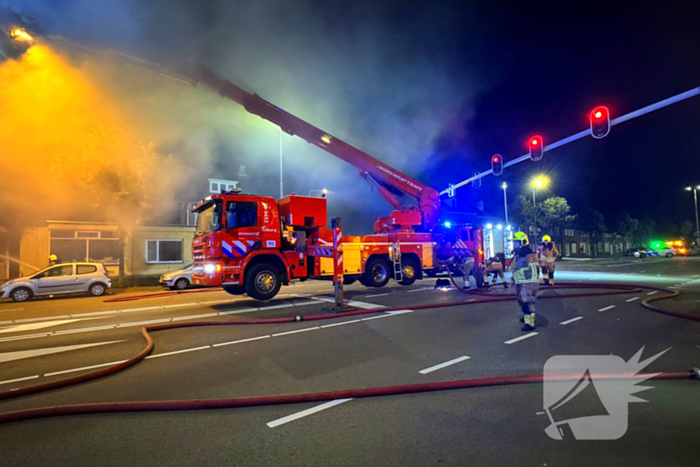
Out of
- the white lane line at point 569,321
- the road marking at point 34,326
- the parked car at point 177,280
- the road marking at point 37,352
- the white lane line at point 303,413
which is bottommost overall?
the white lane line at point 303,413

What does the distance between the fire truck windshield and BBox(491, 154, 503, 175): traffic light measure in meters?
10.3

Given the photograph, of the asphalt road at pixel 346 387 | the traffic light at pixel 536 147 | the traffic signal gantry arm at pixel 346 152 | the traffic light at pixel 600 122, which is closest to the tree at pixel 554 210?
the traffic light at pixel 536 147

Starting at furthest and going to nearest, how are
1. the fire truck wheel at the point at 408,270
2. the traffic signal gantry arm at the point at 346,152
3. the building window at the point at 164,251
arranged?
the building window at the point at 164,251
the fire truck wheel at the point at 408,270
the traffic signal gantry arm at the point at 346,152

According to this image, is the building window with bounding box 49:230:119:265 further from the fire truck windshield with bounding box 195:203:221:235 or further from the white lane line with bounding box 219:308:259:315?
the white lane line with bounding box 219:308:259:315

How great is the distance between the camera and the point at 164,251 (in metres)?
22.0

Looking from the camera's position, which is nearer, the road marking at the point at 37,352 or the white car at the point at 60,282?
the road marking at the point at 37,352

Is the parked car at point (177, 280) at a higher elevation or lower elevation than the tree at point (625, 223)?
lower

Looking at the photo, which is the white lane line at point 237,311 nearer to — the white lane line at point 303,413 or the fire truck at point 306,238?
the fire truck at point 306,238

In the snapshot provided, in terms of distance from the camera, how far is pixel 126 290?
1605 cm

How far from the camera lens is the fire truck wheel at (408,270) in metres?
13.0

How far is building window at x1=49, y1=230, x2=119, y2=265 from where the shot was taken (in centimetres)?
1938

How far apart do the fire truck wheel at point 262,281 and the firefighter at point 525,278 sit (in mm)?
5812

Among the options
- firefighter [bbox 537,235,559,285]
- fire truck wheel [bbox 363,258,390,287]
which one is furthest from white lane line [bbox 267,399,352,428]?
firefighter [bbox 537,235,559,285]

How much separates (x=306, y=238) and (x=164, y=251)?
14.8 metres
